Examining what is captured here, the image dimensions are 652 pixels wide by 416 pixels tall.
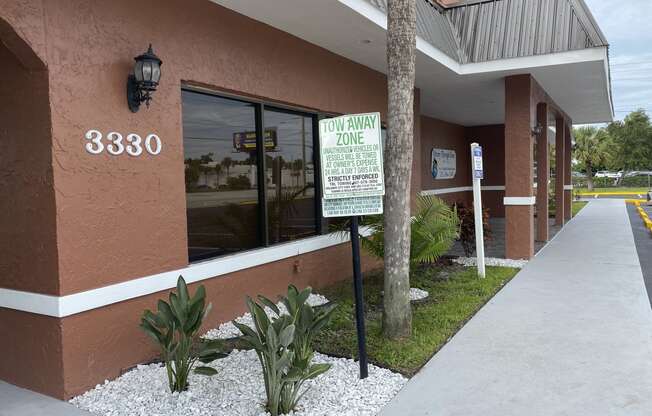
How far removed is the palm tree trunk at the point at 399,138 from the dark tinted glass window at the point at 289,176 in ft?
7.04

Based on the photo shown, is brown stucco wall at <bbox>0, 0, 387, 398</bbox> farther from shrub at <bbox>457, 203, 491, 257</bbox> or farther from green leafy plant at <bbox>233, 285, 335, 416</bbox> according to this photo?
shrub at <bbox>457, 203, 491, 257</bbox>

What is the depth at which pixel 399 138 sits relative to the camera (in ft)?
16.1

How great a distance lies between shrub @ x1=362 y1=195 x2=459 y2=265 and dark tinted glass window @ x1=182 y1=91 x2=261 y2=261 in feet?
5.75

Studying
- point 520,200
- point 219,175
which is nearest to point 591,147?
point 520,200

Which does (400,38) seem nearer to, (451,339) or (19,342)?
(451,339)

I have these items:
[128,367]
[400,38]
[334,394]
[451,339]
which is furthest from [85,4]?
[451,339]

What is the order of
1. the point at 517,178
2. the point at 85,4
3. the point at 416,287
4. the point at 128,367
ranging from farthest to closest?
the point at 517,178 → the point at 416,287 → the point at 128,367 → the point at 85,4

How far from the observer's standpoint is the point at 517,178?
9805mm

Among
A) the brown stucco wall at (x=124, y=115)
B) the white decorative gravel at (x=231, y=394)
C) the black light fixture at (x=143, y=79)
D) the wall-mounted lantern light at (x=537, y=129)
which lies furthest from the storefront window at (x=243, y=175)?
the wall-mounted lantern light at (x=537, y=129)

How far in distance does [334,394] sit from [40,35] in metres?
3.47

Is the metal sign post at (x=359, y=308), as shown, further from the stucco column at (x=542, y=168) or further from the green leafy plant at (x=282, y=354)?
the stucco column at (x=542, y=168)

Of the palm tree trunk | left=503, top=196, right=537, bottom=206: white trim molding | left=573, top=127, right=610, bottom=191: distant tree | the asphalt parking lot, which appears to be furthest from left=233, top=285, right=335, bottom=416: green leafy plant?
left=573, top=127, right=610, bottom=191: distant tree

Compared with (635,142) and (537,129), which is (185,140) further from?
(635,142)

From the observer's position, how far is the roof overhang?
593cm
